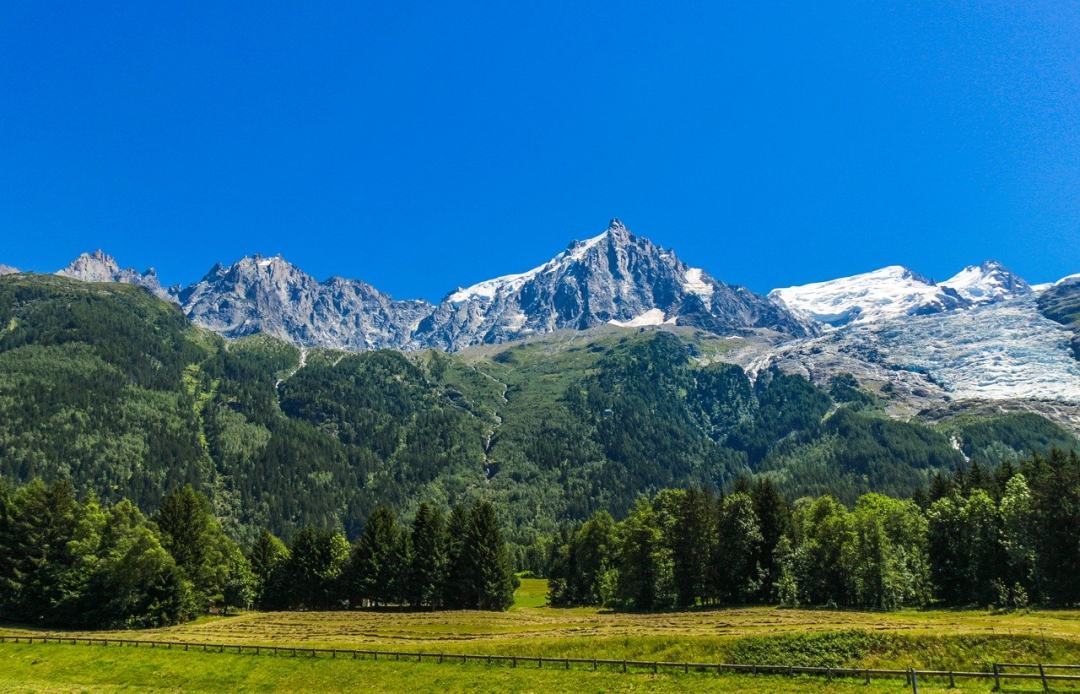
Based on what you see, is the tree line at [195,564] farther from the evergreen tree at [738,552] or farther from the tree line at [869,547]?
the evergreen tree at [738,552]

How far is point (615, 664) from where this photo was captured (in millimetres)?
58531

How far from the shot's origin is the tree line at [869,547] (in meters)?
85.1

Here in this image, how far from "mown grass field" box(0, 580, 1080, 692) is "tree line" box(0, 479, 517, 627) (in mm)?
8934

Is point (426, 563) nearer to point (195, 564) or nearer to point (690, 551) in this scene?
point (195, 564)

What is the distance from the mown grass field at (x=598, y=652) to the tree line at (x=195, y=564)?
8.93m

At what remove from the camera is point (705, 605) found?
103438mm

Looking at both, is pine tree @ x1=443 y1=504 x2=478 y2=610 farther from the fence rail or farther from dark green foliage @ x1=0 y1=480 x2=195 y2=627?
the fence rail

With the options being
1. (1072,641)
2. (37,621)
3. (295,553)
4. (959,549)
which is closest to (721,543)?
(959,549)

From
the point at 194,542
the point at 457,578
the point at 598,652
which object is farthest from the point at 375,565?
the point at 598,652

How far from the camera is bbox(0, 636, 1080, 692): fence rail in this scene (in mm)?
45062

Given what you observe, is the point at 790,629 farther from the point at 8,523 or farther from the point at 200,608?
the point at 8,523

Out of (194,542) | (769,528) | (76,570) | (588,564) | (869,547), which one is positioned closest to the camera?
(869,547)

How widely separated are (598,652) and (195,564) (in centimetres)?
7473

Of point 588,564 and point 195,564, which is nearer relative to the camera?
point 195,564
